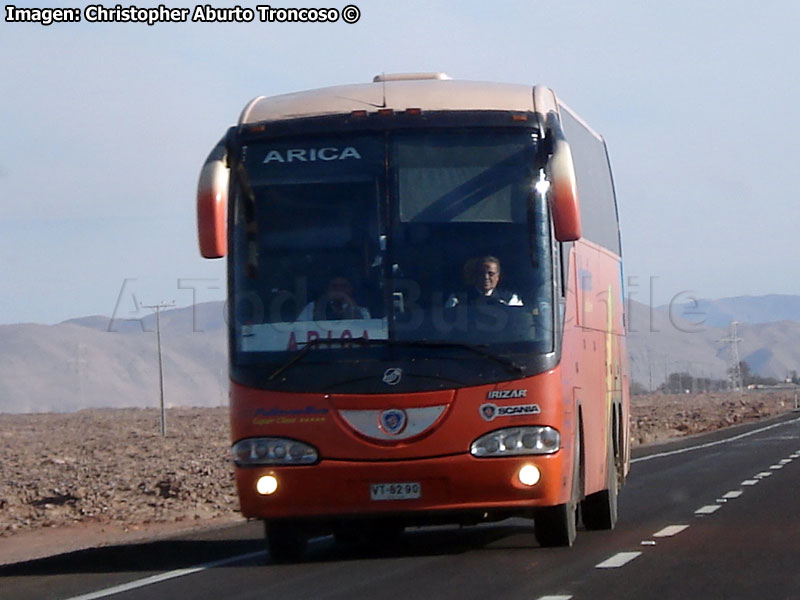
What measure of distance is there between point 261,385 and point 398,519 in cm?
180

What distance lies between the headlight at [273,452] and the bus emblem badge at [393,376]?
762 millimetres

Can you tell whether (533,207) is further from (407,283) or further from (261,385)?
(261,385)

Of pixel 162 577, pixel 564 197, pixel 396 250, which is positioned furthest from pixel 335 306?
pixel 162 577

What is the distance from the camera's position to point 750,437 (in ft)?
155

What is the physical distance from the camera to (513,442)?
12297 mm

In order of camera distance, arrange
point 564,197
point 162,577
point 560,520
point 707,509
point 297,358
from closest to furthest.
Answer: point 564,197, point 297,358, point 162,577, point 560,520, point 707,509

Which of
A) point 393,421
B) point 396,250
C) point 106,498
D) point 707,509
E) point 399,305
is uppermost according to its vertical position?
point 396,250

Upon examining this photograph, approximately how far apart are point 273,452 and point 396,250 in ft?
5.81

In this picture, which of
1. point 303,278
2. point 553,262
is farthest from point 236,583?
point 553,262

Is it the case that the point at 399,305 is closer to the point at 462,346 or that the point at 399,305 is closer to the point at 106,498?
the point at 462,346

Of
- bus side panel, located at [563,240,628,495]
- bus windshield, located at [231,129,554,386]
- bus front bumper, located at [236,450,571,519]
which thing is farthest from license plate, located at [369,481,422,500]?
bus side panel, located at [563,240,628,495]

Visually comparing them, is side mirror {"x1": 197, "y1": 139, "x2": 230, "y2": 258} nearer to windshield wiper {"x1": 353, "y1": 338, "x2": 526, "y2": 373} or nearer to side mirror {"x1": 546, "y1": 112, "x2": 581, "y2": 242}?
windshield wiper {"x1": 353, "y1": 338, "x2": 526, "y2": 373}

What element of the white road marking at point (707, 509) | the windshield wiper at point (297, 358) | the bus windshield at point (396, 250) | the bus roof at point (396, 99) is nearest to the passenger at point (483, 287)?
the bus windshield at point (396, 250)

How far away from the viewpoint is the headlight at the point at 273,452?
1236 cm
